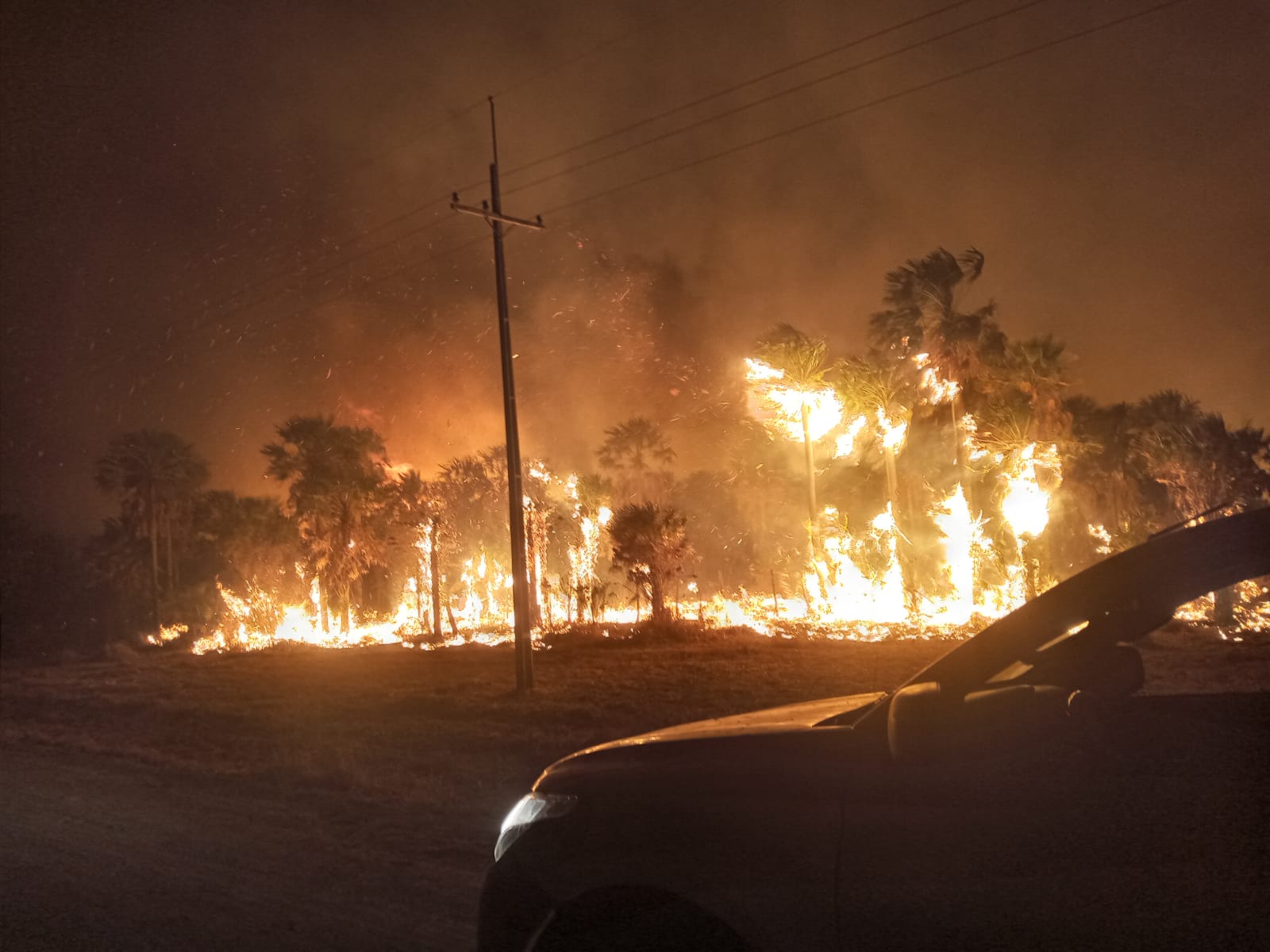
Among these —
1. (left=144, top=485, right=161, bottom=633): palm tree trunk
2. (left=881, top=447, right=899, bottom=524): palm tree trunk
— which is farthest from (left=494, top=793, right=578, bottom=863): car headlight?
(left=144, top=485, right=161, bottom=633): palm tree trunk

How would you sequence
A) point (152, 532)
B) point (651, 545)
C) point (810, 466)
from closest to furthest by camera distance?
point (651, 545) → point (810, 466) → point (152, 532)

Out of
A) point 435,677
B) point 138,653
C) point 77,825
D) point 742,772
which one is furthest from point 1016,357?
point 138,653

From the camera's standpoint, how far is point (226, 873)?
661cm

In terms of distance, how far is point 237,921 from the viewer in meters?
5.57

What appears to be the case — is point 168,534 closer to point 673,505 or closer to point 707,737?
point 673,505

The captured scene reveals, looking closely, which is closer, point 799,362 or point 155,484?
point 799,362

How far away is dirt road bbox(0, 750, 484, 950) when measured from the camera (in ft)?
17.5

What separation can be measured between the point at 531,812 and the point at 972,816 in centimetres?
149

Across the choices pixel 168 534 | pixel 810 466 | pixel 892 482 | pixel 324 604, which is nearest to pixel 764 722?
pixel 892 482

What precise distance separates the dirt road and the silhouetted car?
2.63 metres

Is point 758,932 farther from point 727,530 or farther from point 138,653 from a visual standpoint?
point 727,530

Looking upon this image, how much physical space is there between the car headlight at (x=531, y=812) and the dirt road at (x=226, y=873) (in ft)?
6.44

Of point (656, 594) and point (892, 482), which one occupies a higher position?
point (892, 482)

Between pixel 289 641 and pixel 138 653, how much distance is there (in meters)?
9.58
